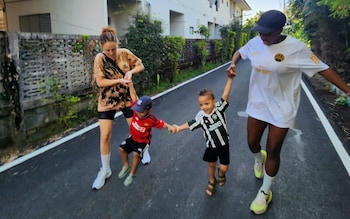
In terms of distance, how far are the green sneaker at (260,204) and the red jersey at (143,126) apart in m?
1.27

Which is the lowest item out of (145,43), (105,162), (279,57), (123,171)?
(123,171)

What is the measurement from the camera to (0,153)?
171 inches

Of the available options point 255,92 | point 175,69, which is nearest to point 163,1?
point 175,69

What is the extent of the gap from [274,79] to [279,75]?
2.3 inches

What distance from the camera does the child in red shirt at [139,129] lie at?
3129 millimetres

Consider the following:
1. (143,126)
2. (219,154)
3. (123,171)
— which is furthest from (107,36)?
(219,154)

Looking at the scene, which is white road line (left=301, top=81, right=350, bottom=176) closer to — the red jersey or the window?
the red jersey

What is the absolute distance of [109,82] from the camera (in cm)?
329

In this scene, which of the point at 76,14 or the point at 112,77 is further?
the point at 76,14

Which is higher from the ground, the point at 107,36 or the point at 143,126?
the point at 107,36

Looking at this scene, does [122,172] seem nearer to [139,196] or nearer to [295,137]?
[139,196]

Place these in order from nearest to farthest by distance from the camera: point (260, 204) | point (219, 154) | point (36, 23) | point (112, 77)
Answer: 1. point (260, 204)
2. point (219, 154)
3. point (112, 77)
4. point (36, 23)

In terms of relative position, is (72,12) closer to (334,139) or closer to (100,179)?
(100,179)

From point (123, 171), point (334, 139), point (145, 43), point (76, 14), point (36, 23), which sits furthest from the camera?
point (36, 23)
